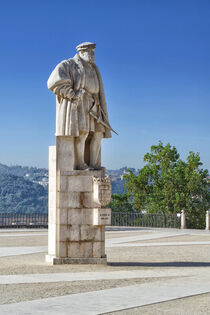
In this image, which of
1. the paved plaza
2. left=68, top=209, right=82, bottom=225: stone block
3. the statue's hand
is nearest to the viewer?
the paved plaza

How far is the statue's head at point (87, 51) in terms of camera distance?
49.3 feet

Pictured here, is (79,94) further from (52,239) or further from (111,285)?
(111,285)

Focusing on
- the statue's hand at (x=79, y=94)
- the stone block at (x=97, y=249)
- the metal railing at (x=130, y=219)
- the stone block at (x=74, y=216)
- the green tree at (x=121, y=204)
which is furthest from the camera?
the green tree at (x=121, y=204)

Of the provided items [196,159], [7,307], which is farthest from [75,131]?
[196,159]

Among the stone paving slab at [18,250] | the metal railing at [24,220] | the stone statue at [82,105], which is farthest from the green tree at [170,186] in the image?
the stone statue at [82,105]

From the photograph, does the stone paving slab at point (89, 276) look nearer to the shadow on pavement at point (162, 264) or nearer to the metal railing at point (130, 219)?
the shadow on pavement at point (162, 264)

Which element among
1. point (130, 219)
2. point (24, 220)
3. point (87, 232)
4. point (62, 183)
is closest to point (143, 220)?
point (130, 219)

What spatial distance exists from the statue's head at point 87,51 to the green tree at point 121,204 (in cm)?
3574

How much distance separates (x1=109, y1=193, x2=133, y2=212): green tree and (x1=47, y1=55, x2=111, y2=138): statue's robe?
35890 mm

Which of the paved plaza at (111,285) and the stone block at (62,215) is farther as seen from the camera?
the stone block at (62,215)

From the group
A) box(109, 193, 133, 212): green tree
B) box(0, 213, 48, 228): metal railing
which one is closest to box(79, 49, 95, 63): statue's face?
box(0, 213, 48, 228): metal railing

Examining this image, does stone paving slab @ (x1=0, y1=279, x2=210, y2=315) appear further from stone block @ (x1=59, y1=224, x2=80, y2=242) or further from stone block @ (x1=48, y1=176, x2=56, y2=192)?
stone block @ (x1=48, y1=176, x2=56, y2=192)

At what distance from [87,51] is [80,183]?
137 inches

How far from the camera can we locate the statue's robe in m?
14.4
